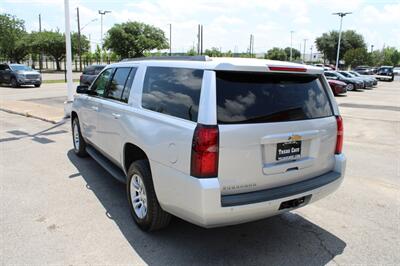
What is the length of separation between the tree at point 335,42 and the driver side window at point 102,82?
242ft

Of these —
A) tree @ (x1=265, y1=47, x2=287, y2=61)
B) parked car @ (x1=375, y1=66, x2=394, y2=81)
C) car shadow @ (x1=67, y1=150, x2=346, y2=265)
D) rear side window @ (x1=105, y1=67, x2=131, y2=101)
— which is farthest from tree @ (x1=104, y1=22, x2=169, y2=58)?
car shadow @ (x1=67, y1=150, x2=346, y2=265)

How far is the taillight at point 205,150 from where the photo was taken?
9.22 feet

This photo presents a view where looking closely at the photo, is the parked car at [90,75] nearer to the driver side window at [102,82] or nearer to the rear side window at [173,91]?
the driver side window at [102,82]

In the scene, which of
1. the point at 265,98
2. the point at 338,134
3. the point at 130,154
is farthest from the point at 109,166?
the point at 338,134

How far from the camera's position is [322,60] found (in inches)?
3157

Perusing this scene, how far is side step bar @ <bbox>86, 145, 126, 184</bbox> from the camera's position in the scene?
4.45m

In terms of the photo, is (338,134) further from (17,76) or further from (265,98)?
(17,76)

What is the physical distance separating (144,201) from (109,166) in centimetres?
136

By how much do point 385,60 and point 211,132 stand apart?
111617 millimetres

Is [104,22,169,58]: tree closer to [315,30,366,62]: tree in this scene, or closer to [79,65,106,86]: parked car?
[79,65,106,86]: parked car

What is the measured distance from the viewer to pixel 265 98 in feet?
10.3

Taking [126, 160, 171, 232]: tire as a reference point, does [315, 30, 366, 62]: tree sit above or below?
above

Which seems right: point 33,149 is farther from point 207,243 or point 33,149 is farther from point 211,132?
point 211,132

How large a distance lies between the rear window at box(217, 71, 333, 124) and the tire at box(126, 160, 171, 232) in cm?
115
